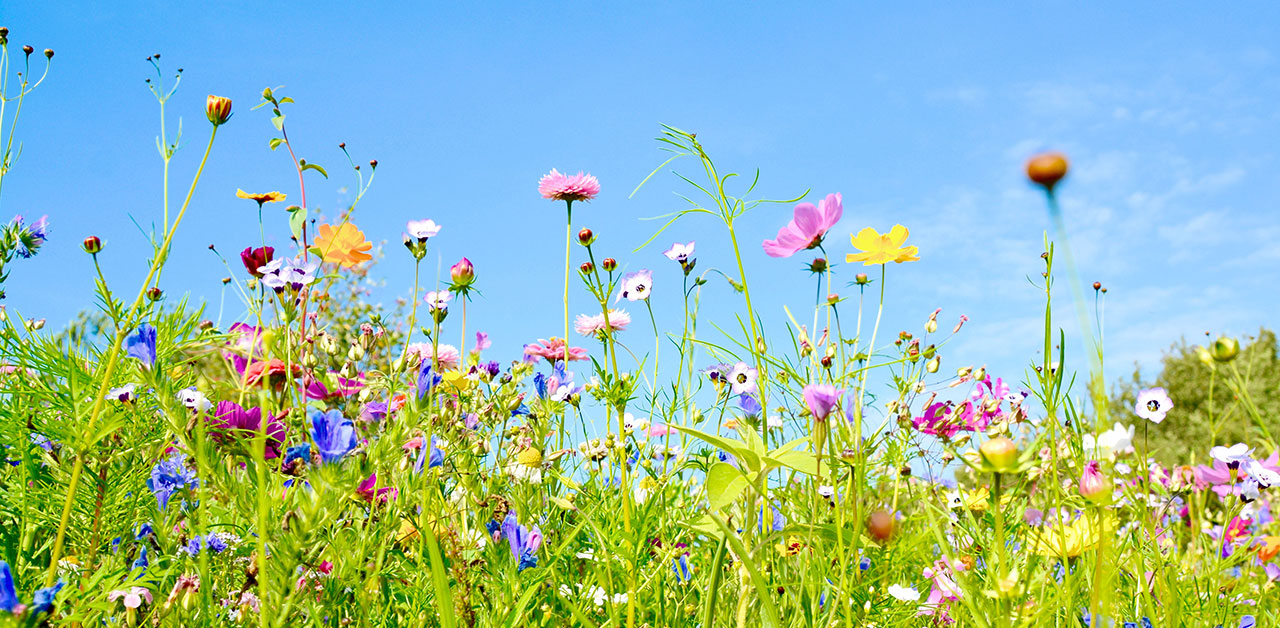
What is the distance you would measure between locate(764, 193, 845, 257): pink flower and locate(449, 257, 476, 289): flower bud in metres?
0.71

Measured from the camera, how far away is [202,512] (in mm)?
1085

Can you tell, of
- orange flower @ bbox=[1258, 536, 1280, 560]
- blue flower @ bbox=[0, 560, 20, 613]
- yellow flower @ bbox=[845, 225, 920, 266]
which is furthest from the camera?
orange flower @ bbox=[1258, 536, 1280, 560]

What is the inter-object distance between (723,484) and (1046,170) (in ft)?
1.99

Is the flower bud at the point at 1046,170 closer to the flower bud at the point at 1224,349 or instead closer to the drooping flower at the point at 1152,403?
the flower bud at the point at 1224,349

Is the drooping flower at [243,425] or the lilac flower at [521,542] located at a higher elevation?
the drooping flower at [243,425]

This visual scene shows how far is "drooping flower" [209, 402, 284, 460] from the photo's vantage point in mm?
1486

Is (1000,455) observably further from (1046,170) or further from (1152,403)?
(1152,403)

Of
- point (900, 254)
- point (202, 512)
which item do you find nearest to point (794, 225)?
point (900, 254)

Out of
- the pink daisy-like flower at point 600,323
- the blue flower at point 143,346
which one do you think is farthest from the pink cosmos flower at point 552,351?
the blue flower at point 143,346

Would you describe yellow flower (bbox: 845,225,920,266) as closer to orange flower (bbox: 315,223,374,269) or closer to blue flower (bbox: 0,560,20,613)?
orange flower (bbox: 315,223,374,269)

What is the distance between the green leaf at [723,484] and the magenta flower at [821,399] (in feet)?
0.46

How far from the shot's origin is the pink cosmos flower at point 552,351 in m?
2.51

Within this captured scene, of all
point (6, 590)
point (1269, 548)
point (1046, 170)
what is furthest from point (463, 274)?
point (1269, 548)

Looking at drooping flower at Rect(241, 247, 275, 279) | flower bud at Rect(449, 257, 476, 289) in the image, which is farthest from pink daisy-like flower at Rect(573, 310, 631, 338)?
drooping flower at Rect(241, 247, 275, 279)
